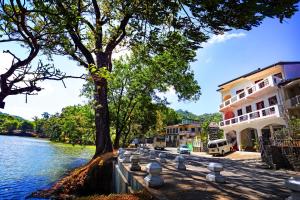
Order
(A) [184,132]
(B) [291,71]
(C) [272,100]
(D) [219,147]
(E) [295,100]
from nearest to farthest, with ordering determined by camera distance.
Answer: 1. (E) [295,100]
2. (B) [291,71]
3. (C) [272,100]
4. (D) [219,147]
5. (A) [184,132]

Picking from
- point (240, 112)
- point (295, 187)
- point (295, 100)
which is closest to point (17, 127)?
point (240, 112)

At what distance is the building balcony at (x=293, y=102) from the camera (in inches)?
1077

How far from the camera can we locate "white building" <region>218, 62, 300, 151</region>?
2878 cm

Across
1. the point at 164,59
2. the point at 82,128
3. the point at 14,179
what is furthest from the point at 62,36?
the point at 82,128

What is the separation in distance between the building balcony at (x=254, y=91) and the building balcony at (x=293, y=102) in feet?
8.10

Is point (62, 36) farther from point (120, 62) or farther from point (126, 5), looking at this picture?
point (120, 62)

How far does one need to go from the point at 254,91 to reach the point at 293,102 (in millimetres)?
5502

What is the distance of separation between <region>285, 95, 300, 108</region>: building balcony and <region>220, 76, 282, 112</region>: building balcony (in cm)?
247

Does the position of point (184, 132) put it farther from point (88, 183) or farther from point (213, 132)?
point (88, 183)

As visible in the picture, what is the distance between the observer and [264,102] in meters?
32.9

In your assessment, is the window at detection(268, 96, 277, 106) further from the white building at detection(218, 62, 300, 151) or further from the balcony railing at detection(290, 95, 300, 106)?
the balcony railing at detection(290, 95, 300, 106)

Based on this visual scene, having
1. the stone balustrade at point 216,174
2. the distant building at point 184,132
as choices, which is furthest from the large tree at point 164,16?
the distant building at point 184,132

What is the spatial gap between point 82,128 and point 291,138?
28663 mm

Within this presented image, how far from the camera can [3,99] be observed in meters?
6.39
